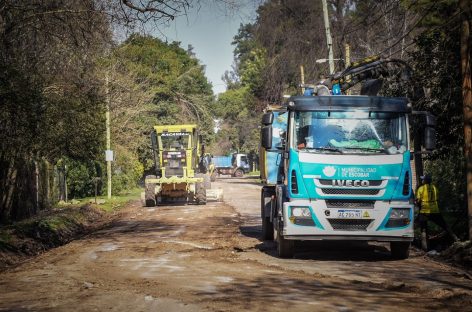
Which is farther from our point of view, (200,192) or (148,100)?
(148,100)

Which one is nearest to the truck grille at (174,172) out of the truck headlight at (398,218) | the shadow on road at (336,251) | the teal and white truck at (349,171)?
the shadow on road at (336,251)

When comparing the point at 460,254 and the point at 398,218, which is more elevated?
the point at 398,218

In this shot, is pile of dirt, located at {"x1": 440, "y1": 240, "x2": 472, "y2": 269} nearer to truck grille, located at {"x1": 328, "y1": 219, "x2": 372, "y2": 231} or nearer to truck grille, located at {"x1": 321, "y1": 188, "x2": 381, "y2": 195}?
truck grille, located at {"x1": 328, "y1": 219, "x2": 372, "y2": 231}

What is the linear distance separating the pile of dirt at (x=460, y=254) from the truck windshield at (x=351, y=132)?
221 centimetres

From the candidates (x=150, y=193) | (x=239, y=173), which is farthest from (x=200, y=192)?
(x=239, y=173)

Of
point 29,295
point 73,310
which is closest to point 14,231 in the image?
point 29,295

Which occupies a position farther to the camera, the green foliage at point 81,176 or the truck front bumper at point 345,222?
the green foliage at point 81,176

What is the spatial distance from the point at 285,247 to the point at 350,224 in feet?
4.61

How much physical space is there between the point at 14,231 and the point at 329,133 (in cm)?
918

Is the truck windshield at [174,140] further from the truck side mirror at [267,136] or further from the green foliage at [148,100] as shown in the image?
the truck side mirror at [267,136]

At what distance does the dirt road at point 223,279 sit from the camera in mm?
8219

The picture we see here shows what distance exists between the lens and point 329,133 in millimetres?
12852

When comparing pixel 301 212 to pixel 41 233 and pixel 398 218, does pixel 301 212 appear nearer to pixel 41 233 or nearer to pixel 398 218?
pixel 398 218

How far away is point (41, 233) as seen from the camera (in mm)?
18844
